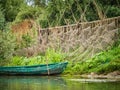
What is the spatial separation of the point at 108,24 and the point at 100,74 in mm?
4007

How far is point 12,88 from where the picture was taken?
787 inches

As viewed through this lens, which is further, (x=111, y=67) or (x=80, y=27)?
(x=80, y=27)

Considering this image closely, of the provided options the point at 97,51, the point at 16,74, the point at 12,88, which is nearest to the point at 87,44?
the point at 97,51

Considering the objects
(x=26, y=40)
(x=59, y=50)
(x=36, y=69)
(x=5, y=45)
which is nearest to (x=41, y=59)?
(x=59, y=50)

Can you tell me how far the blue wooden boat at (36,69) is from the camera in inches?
1091

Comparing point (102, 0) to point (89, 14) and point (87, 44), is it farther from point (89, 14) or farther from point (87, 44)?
point (87, 44)

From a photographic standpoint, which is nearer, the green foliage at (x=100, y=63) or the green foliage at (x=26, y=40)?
the green foliage at (x=100, y=63)

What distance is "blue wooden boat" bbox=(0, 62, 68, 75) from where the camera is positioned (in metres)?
27.7

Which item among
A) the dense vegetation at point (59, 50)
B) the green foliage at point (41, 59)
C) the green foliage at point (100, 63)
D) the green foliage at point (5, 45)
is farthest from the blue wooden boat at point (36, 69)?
the green foliage at point (5, 45)

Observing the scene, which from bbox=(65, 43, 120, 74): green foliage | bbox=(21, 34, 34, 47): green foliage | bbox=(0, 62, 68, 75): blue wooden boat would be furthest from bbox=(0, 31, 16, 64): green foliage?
bbox=(21, 34, 34, 47): green foliage

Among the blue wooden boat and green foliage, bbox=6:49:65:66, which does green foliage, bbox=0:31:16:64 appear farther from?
green foliage, bbox=6:49:65:66

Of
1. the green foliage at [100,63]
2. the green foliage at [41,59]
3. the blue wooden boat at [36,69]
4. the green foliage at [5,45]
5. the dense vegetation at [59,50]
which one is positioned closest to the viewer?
the green foliage at [100,63]

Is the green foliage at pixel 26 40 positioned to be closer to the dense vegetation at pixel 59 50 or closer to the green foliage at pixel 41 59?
the dense vegetation at pixel 59 50

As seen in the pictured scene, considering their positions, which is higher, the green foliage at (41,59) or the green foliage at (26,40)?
the green foliage at (26,40)
